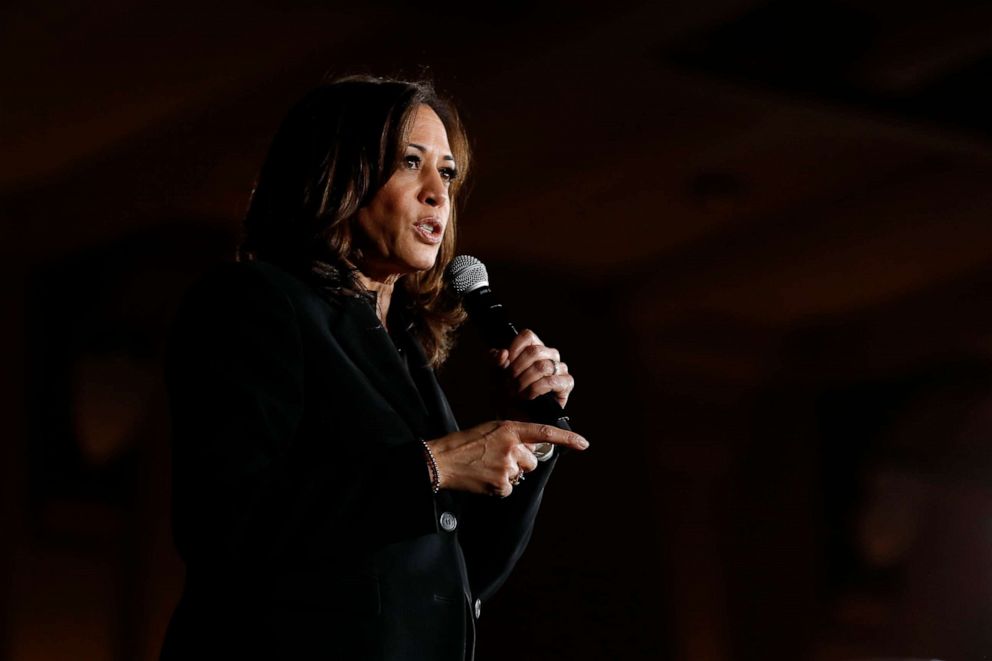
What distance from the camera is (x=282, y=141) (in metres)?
1.52

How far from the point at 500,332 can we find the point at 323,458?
26 centimetres

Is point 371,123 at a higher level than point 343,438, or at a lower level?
higher

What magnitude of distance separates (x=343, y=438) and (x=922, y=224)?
2771mm

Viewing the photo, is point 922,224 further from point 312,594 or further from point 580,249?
point 312,594

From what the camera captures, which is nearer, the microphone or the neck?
the microphone

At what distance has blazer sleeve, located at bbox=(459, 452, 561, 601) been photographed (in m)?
1.46

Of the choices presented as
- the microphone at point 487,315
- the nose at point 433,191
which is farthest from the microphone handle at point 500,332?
the nose at point 433,191

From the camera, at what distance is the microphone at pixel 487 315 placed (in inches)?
52.5

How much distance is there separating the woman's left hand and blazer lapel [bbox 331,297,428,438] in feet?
0.33

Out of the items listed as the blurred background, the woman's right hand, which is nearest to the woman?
the woman's right hand

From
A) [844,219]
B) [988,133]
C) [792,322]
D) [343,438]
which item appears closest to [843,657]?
[792,322]

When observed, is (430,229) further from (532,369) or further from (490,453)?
(490,453)

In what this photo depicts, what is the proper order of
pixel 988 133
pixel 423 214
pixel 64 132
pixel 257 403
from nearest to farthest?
1. pixel 257 403
2. pixel 423 214
3. pixel 64 132
4. pixel 988 133

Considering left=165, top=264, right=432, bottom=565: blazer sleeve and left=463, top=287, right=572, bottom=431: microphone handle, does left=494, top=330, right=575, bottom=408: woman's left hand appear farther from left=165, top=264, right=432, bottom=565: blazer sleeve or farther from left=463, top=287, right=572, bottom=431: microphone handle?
left=165, top=264, right=432, bottom=565: blazer sleeve
